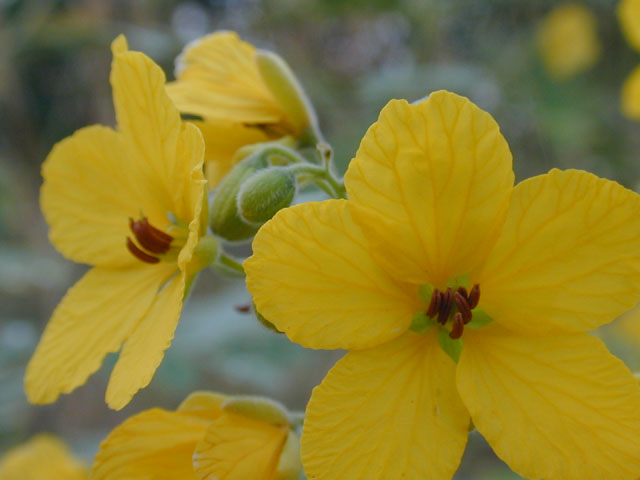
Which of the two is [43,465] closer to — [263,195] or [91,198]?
[91,198]

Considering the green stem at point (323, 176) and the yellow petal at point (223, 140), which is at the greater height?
the green stem at point (323, 176)

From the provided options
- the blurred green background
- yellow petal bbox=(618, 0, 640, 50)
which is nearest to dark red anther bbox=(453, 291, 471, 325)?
yellow petal bbox=(618, 0, 640, 50)

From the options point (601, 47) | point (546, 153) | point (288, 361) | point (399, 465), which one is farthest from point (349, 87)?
point (399, 465)

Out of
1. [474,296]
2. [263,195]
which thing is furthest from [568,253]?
[263,195]

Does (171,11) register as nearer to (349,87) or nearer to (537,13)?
→ (349,87)

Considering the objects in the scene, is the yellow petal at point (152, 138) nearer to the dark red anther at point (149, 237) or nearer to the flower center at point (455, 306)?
the dark red anther at point (149, 237)

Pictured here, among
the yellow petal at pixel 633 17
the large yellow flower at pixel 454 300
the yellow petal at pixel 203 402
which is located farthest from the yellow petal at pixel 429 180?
the yellow petal at pixel 633 17
